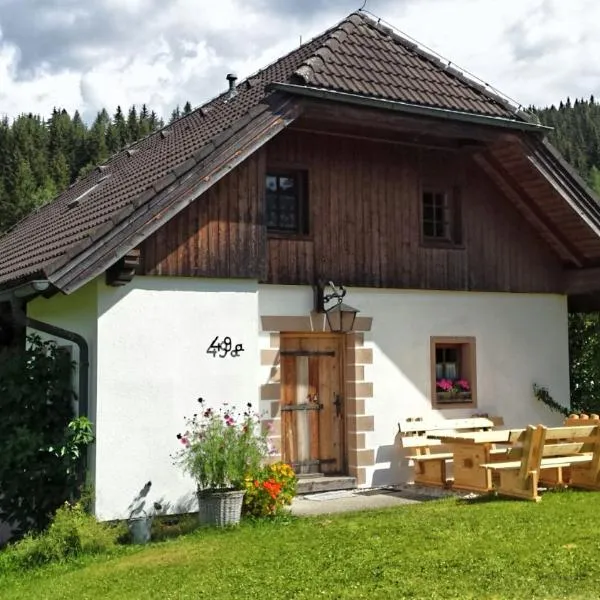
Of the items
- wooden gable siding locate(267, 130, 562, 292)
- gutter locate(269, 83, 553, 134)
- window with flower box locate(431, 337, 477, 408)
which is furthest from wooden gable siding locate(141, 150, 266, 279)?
window with flower box locate(431, 337, 477, 408)

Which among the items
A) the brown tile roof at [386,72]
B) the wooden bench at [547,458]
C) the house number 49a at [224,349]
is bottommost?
the wooden bench at [547,458]

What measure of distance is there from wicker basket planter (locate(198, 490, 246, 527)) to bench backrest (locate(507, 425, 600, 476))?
3314 millimetres

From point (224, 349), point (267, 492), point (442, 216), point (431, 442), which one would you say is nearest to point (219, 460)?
point (267, 492)

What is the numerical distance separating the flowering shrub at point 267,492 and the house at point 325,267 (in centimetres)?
95

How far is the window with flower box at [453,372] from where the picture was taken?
12672 millimetres

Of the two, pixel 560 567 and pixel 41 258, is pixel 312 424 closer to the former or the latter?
pixel 41 258

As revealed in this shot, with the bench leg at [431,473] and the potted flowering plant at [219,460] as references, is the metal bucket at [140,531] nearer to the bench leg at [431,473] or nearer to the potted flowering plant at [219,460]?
the potted flowering plant at [219,460]

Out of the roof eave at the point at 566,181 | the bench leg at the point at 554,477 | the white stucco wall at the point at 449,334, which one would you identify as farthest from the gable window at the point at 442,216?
the bench leg at the point at 554,477

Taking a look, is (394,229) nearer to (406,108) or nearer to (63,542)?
(406,108)

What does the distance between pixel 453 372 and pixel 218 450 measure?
484 centimetres

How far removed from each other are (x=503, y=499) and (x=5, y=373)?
6105 millimetres

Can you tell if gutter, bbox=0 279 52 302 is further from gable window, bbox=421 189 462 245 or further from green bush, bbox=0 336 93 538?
gable window, bbox=421 189 462 245

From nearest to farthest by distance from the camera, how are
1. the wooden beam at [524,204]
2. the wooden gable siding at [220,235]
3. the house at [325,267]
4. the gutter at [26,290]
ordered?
the gutter at [26,290], the house at [325,267], the wooden gable siding at [220,235], the wooden beam at [524,204]

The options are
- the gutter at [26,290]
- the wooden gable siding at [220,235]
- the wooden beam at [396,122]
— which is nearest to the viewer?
the gutter at [26,290]
